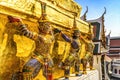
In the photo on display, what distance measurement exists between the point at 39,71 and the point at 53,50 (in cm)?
135

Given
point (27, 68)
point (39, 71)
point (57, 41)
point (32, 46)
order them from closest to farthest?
point (27, 68)
point (39, 71)
point (32, 46)
point (57, 41)

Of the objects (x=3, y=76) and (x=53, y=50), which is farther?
(x=53, y=50)

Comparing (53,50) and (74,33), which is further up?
(74,33)

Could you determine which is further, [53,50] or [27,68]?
[53,50]

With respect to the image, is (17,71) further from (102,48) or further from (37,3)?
(102,48)

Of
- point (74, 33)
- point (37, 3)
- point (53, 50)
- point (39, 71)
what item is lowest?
point (39, 71)

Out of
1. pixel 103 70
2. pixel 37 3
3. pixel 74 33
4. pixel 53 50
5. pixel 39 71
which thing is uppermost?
pixel 37 3

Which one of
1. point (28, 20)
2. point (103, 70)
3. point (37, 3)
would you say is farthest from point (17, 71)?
point (103, 70)

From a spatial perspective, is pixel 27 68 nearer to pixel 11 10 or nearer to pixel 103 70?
pixel 11 10

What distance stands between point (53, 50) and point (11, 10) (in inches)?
67.3

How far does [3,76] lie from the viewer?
324 cm

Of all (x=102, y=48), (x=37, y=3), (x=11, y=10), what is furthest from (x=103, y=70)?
(x=11, y=10)

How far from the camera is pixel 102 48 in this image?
11180 mm

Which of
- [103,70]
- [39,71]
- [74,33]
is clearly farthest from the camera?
[103,70]
